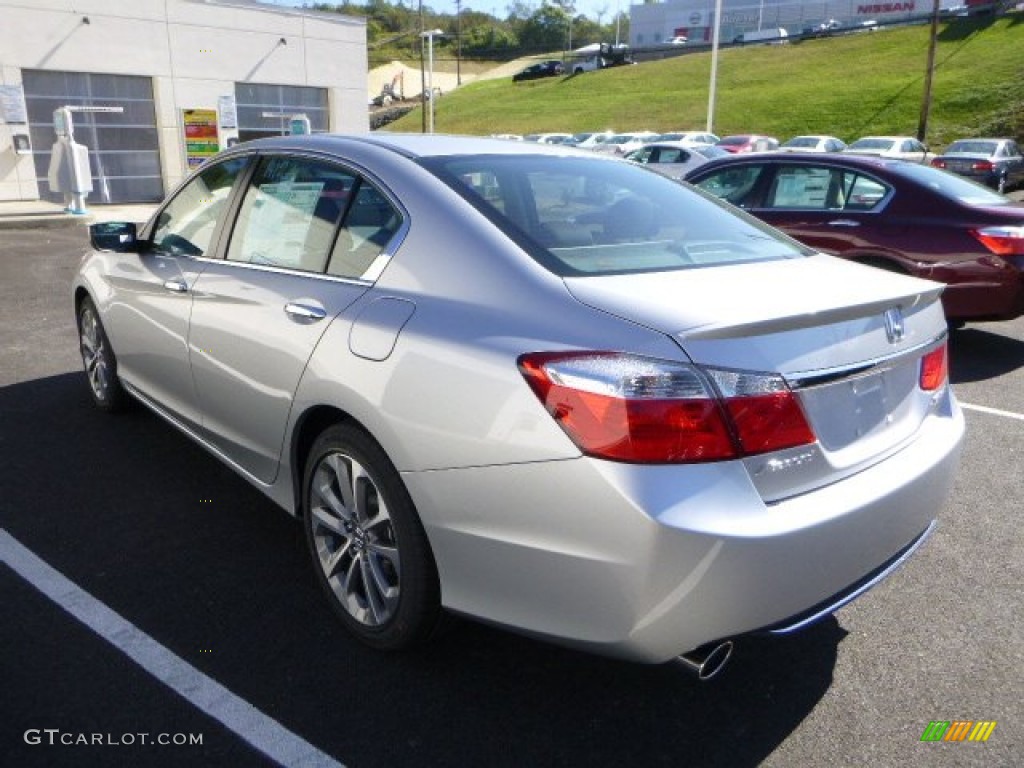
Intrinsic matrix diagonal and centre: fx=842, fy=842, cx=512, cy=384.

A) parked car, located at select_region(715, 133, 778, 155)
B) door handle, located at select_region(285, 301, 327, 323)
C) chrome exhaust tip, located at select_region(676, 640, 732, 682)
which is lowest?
chrome exhaust tip, located at select_region(676, 640, 732, 682)

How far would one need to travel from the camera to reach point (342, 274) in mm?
2787

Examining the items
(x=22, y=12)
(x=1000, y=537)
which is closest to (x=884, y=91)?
(x=22, y=12)

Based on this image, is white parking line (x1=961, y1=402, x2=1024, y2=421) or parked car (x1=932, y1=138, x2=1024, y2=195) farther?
parked car (x1=932, y1=138, x2=1024, y2=195)

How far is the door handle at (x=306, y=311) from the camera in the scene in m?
2.73

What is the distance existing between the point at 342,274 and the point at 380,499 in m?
0.77

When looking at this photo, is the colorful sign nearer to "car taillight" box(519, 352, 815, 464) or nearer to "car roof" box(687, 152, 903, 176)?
"car taillight" box(519, 352, 815, 464)

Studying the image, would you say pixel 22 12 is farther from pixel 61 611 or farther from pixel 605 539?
pixel 605 539

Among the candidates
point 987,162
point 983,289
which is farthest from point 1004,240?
point 987,162

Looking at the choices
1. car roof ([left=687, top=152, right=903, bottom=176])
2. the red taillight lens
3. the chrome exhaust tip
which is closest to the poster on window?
car roof ([left=687, top=152, right=903, bottom=176])

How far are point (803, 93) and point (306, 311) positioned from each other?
173 ft

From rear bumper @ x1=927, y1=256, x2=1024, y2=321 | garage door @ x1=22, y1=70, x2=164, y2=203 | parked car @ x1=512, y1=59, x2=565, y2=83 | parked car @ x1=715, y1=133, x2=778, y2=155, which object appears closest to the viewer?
rear bumper @ x1=927, y1=256, x2=1024, y2=321

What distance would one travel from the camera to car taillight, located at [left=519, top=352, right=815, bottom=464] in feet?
6.43

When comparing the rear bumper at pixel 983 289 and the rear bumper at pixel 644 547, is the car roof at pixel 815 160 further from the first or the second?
the rear bumper at pixel 644 547

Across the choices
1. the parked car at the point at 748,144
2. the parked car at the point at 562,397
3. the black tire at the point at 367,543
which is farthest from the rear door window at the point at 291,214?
the parked car at the point at 748,144
